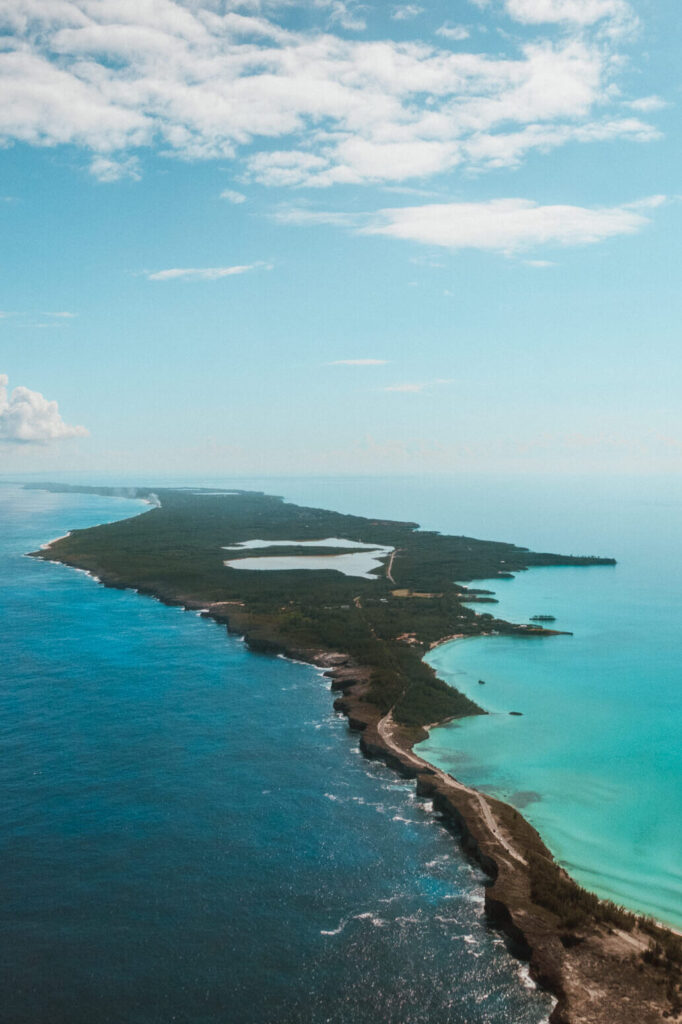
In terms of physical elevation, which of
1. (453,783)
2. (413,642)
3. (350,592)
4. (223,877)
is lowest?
(223,877)

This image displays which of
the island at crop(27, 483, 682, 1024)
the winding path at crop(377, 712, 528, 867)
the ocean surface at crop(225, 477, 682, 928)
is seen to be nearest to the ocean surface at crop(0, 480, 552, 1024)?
the island at crop(27, 483, 682, 1024)

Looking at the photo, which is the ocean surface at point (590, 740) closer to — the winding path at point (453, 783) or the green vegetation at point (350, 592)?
the winding path at point (453, 783)

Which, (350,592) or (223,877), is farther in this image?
(350,592)

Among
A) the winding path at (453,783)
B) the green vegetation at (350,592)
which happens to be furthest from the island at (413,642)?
the green vegetation at (350,592)

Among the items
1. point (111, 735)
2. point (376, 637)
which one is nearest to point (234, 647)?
point (376, 637)

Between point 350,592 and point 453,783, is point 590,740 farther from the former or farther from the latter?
point 350,592

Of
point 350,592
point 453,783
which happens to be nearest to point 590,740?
point 453,783
